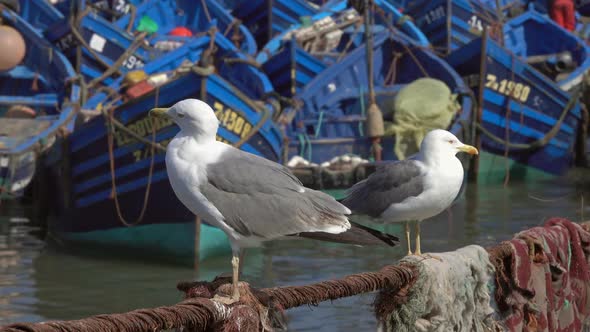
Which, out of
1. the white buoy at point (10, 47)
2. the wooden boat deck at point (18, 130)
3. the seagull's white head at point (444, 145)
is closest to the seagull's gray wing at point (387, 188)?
the seagull's white head at point (444, 145)

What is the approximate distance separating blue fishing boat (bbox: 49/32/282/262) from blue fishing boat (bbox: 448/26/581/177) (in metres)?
5.72

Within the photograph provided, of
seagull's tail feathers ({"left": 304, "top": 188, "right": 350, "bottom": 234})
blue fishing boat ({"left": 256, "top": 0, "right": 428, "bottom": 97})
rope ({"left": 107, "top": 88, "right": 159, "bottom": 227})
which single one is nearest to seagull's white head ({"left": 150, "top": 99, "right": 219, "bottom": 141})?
seagull's tail feathers ({"left": 304, "top": 188, "right": 350, "bottom": 234})

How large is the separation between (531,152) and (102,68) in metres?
6.92

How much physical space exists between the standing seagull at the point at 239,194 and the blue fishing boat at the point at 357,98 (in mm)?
9518

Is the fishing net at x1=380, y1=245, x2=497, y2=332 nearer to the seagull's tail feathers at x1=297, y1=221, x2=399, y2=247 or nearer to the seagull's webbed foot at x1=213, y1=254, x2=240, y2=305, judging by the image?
the seagull's tail feathers at x1=297, y1=221, x2=399, y2=247

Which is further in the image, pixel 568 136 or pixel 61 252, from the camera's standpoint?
Result: pixel 568 136

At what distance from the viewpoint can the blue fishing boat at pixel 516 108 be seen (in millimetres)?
14836

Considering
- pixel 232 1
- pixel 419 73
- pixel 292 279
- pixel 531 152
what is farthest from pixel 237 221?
pixel 232 1

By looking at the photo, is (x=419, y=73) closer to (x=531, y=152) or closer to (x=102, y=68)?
(x=531, y=152)

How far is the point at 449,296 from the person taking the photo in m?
3.37

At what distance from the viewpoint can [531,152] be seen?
15.7 m

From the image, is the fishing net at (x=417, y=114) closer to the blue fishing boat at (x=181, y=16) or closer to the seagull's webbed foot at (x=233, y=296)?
the blue fishing boat at (x=181, y=16)

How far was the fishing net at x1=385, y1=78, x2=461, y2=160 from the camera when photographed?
12.4m

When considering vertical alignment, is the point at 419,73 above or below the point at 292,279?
above
